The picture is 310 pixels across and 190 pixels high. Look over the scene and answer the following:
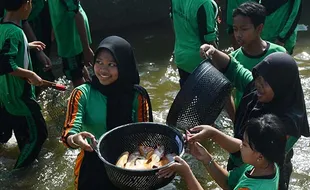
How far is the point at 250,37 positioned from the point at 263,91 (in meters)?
0.85

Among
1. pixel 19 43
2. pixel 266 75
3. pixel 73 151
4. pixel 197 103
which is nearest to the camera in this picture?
pixel 266 75

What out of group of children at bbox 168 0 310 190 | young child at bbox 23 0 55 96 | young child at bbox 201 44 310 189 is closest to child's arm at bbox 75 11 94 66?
young child at bbox 23 0 55 96

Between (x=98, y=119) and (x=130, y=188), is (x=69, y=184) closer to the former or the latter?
(x=98, y=119)

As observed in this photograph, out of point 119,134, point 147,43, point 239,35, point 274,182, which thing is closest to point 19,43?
point 119,134

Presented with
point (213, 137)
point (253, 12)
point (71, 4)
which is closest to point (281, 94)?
point (213, 137)

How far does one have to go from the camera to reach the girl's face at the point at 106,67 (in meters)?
3.04

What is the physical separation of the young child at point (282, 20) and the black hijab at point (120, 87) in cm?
245

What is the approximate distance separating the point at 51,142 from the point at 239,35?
2.54 m

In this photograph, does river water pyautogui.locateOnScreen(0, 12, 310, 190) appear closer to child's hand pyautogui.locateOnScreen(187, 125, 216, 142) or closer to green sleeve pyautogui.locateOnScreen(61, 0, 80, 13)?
green sleeve pyautogui.locateOnScreen(61, 0, 80, 13)

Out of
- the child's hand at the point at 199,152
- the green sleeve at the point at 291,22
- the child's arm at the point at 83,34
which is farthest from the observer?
the child's arm at the point at 83,34

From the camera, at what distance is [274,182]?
2.48 metres

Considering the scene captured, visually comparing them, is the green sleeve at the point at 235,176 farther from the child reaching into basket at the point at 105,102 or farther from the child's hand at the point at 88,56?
the child's hand at the point at 88,56

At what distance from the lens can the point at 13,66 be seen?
394cm

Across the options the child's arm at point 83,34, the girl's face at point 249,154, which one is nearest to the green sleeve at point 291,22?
the child's arm at point 83,34
